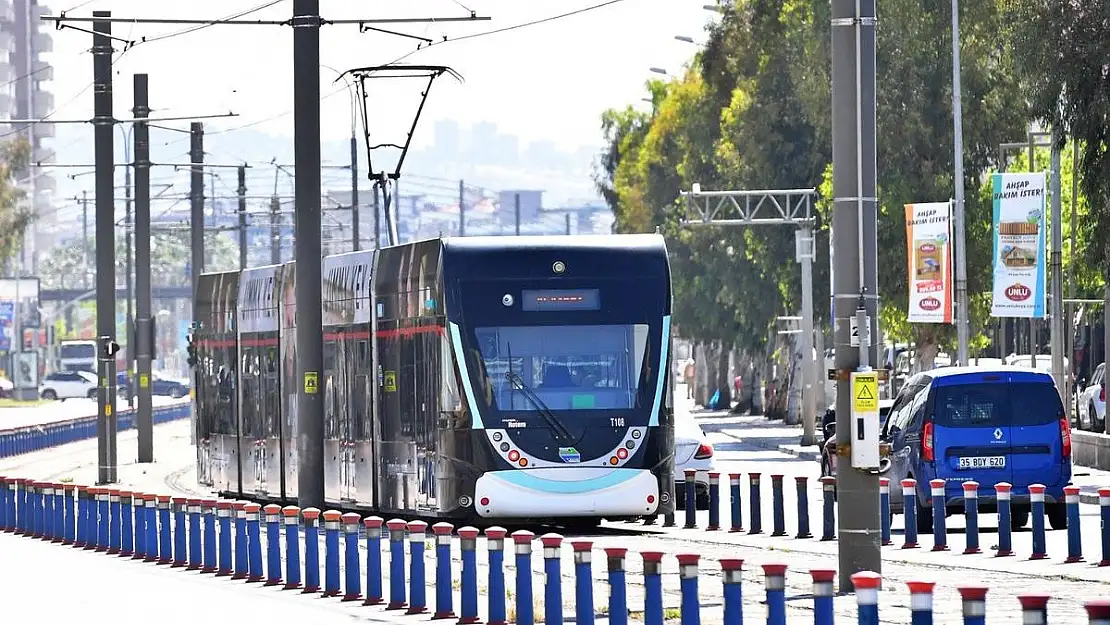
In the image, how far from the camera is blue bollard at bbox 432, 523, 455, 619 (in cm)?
1727

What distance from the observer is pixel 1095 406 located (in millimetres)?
54000

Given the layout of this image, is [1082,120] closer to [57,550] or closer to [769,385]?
[57,550]

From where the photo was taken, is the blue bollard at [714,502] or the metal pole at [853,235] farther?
the blue bollard at [714,502]

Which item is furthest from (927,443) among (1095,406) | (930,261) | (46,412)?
(46,412)

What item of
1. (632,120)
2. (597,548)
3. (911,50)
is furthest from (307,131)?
(632,120)

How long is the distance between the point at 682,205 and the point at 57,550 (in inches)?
2045

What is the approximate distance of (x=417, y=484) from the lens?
86.4ft

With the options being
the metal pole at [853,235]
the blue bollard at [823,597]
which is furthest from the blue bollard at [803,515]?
the blue bollard at [823,597]

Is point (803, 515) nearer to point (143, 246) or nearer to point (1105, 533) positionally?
point (1105, 533)

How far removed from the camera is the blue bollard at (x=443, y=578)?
56.7ft

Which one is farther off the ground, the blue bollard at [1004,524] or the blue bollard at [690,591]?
the blue bollard at [690,591]

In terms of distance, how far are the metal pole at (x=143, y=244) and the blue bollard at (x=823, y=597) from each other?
36.3 meters

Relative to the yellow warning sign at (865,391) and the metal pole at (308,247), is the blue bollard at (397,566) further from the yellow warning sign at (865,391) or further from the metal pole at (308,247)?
the metal pole at (308,247)

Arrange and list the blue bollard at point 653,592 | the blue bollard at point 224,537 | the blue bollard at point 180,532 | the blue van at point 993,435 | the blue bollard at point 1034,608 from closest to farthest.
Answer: the blue bollard at point 1034,608
the blue bollard at point 653,592
the blue bollard at point 224,537
the blue bollard at point 180,532
the blue van at point 993,435
